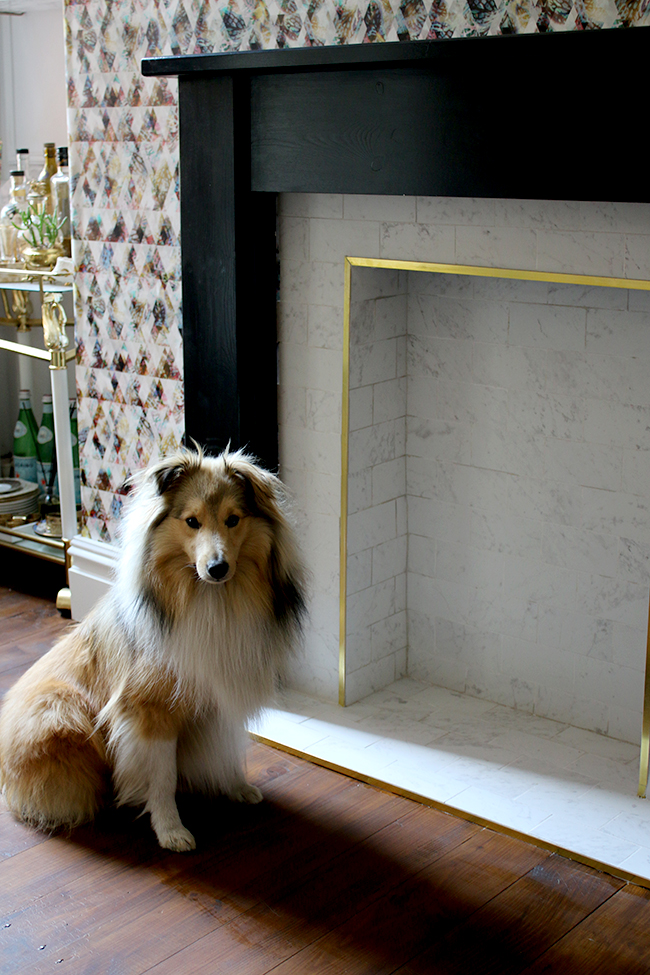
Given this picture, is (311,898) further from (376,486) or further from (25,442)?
(25,442)

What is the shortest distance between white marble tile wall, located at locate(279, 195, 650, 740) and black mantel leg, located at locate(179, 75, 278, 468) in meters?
0.07

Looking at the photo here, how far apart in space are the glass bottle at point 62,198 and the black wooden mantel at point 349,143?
840 mm

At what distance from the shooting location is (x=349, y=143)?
8.52 ft

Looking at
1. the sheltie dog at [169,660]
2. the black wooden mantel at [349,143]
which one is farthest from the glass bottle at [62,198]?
the sheltie dog at [169,660]

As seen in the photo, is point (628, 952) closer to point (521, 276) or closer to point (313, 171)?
point (521, 276)

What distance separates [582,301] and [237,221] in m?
0.92

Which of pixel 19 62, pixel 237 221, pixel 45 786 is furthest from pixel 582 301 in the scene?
pixel 19 62

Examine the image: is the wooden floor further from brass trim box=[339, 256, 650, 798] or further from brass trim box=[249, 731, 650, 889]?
brass trim box=[339, 256, 650, 798]

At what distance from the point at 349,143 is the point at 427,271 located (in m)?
0.40

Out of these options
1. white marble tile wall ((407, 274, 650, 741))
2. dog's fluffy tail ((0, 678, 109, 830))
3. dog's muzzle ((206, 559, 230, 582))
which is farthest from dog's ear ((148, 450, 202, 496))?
white marble tile wall ((407, 274, 650, 741))

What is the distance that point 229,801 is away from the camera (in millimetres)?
2660

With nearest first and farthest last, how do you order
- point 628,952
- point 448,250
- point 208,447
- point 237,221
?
1. point 628,952
2. point 448,250
3. point 237,221
4. point 208,447

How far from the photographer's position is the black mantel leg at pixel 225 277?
2.82 metres

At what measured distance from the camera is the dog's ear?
2.26 m
